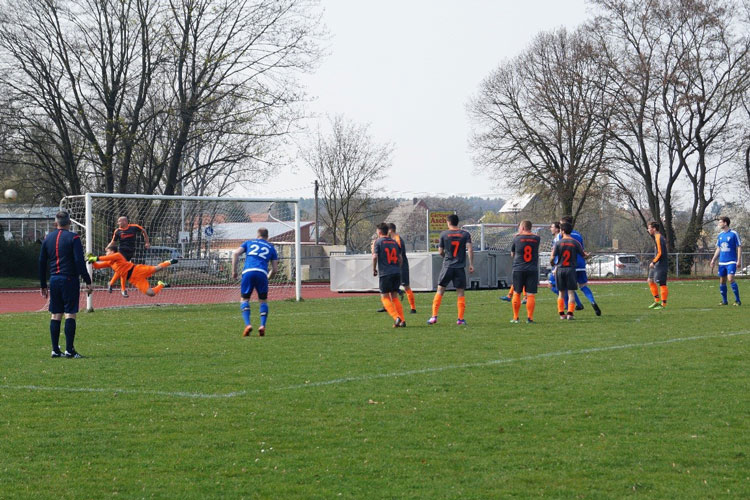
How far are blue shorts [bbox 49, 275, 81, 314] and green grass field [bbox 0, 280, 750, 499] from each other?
73 cm

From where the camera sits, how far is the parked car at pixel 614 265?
45675 mm

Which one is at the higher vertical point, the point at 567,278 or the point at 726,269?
the point at 726,269

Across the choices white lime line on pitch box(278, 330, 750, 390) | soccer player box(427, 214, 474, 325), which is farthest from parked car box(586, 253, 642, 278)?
white lime line on pitch box(278, 330, 750, 390)

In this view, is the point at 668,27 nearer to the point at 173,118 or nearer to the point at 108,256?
the point at 173,118

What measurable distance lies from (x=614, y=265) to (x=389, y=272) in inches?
1296

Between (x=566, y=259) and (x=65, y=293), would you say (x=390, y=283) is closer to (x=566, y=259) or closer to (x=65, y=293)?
(x=566, y=259)

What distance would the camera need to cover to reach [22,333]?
50.9 feet

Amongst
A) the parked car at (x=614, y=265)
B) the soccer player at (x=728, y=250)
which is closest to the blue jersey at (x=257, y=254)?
the soccer player at (x=728, y=250)

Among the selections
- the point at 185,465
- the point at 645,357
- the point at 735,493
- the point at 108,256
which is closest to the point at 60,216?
the point at 108,256

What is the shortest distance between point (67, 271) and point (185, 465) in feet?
21.2

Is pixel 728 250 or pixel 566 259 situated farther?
pixel 728 250

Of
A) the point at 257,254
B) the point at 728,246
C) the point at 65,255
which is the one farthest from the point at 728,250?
the point at 65,255

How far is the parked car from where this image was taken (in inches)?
1798

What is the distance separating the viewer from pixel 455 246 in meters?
15.7
